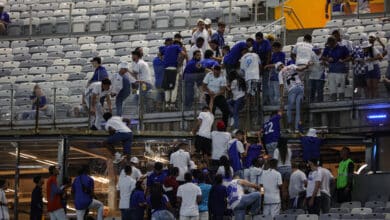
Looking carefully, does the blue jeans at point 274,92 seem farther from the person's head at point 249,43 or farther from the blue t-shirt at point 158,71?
the blue t-shirt at point 158,71

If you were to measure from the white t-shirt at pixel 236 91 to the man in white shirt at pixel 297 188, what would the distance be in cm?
297

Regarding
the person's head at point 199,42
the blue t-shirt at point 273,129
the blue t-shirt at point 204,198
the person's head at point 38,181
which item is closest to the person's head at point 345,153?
the blue t-shirt at point 273,129

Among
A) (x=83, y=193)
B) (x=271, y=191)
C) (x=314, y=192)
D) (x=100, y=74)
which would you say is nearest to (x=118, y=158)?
(x=83, y=193)

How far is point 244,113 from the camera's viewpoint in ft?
109

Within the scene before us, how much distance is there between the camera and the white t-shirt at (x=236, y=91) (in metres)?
32.6

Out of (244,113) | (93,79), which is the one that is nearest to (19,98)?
(93,79)

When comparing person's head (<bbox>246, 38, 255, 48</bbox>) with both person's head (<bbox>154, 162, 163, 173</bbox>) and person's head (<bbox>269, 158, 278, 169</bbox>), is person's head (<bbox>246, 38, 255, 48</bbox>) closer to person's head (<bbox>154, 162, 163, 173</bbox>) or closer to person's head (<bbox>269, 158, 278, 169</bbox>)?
person's head (<bbox>269, 158, 278, 169</bbox>)

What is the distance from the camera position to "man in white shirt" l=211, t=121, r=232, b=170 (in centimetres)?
3067

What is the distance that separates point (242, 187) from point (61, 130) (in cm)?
464

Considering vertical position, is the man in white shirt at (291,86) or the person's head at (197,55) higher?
the person's head at (197,55)

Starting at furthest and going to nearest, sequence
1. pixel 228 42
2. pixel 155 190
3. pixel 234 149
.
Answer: pixel 228 42, pixel 234 149, pixel 155 190

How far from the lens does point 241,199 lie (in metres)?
29.0

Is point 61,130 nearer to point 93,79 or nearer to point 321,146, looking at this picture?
point 93,79

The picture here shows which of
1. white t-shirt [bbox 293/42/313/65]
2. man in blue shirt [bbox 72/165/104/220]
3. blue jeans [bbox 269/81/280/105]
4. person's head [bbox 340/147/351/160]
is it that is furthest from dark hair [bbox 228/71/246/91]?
man in blue shirt [bbox 72/165/104/220]
